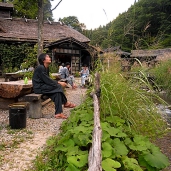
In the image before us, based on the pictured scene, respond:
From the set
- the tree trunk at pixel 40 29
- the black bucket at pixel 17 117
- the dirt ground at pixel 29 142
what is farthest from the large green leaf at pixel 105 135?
the tree trunk at pixel 40 29

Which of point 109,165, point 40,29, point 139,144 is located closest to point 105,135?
point 139,144

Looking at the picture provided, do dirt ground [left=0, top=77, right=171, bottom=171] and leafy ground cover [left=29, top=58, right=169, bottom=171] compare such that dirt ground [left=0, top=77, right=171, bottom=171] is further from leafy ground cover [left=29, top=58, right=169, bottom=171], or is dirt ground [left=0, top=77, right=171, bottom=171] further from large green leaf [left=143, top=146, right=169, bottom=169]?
large green leaf [left=143, top=146, right=169, bottom=169]

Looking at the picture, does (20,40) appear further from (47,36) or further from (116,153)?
(116,153)

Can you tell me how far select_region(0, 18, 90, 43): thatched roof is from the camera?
14.7 meters

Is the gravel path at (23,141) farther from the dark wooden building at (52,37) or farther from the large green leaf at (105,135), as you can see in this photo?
the dark wooden building at (52,37)

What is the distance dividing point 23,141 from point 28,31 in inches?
579

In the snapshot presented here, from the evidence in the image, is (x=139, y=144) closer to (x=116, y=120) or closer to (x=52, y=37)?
(x=116, y=120)


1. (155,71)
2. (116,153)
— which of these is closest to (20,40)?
(155,71)

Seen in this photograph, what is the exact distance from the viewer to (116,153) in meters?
2.04

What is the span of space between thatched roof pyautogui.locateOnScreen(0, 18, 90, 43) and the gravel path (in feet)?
38.0

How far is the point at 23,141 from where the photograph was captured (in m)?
2.92

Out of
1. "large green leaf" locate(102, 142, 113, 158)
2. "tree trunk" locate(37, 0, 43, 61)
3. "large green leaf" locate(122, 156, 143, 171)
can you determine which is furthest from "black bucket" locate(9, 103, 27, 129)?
"tree trunk" locate(37, 0, 43, 61)

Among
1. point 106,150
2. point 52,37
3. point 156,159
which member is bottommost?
point 156,159

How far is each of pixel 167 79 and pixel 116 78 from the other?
179 inches
